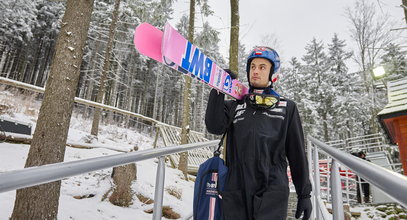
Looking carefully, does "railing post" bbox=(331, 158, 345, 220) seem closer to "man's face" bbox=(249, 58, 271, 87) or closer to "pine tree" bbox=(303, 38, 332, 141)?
"man's face" bbox=(249, 58, 271, 87)

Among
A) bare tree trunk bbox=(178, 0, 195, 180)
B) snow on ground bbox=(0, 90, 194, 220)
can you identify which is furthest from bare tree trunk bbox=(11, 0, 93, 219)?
bare tree trunk bbox=(178, 0, 195, 180)

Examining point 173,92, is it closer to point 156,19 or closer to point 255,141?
point 156,19

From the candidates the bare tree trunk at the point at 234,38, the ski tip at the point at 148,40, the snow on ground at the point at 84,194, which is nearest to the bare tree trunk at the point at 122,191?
the snow on ground at the point at 84,194

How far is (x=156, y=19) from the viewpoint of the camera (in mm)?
10273

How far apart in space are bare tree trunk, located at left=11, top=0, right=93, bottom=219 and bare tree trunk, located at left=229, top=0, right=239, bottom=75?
321cm

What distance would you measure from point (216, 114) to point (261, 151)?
1.55 feet

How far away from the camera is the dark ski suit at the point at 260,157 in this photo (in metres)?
1.61

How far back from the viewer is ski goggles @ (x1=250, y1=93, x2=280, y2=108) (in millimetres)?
1848

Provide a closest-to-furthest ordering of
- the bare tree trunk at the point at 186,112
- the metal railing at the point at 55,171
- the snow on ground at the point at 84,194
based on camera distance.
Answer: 1. the metal railing at the point at 55,171
2. the snow on ground at the point at 84,194
3. the bare tree trunk at the point at 186,112

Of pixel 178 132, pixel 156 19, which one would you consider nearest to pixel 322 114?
pixel 178 132

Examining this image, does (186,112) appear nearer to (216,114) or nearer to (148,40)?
(216,114)

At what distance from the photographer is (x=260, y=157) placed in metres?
1.67

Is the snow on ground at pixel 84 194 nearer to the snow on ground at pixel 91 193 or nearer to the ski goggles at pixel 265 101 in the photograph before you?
the snow on ground at pixel 91 193

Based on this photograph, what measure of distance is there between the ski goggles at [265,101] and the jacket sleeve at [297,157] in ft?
0.61
